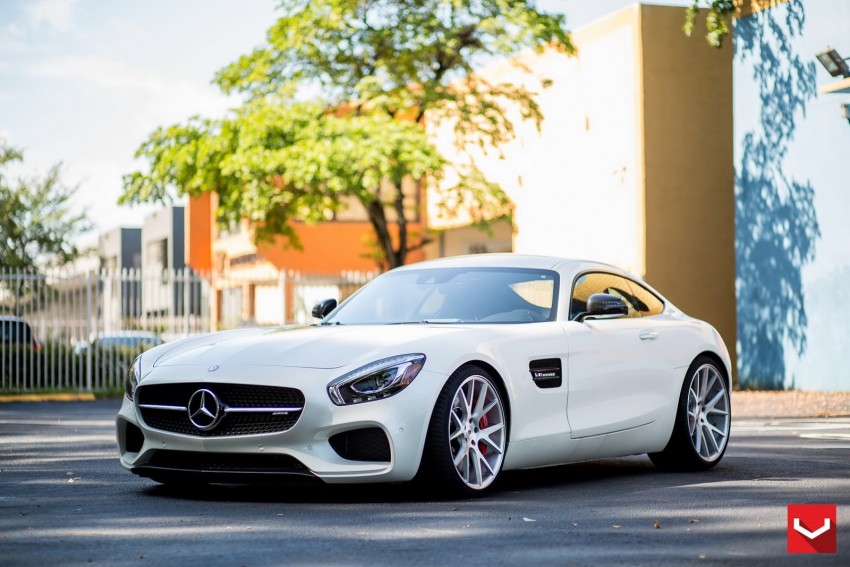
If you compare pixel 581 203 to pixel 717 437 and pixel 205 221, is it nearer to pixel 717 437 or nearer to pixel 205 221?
pixel 717 437

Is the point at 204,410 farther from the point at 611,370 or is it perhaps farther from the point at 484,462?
the point at 611,370

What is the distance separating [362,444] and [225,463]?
2.63 ft

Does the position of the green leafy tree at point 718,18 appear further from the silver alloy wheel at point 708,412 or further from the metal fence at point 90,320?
the silver alloy wheel at point 708,412

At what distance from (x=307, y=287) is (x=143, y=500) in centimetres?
1862

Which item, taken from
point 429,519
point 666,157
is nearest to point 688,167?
point 666,157

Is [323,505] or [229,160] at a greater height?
[229,160]

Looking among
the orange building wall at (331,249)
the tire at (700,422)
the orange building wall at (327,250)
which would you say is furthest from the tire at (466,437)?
the orange building wall at (331,249)

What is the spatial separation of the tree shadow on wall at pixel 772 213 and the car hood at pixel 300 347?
48.4ft

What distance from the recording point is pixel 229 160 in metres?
25.4

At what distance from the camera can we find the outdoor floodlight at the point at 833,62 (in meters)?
19.2

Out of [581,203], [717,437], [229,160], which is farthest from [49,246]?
[717,437]

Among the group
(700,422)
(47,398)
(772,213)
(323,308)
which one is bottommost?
(47,398)

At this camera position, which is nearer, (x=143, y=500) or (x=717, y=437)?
(x=143, y=500)

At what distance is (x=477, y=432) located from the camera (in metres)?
7.59
